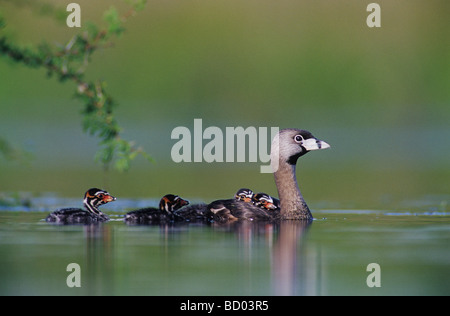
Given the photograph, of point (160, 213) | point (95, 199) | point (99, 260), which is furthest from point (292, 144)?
point (99, 260)

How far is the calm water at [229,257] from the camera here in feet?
29.4

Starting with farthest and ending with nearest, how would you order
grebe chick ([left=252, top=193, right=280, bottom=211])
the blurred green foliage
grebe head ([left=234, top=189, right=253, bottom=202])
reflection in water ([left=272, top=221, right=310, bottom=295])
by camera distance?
grebe head ([left=234, top=189, right=253, bottom=202]) < grebe chick ([left=252, top=193, right=280, bottom=211]) < the blurred green foliage < reflection in water ([left=272, top=221, right=310, bottom=295])

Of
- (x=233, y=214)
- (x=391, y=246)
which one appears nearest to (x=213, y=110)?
(x=233, y=214)

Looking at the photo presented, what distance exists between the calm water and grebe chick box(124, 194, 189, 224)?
204mm

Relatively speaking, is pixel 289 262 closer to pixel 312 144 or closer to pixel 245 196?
pixel 312 144

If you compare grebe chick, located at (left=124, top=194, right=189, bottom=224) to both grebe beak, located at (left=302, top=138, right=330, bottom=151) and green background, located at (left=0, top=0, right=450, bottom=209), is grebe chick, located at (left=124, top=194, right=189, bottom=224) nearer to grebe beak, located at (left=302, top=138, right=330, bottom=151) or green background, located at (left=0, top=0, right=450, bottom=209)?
grebe beak, located at (left=302, top=138, right=330, bottom=151)

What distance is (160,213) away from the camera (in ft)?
44.4

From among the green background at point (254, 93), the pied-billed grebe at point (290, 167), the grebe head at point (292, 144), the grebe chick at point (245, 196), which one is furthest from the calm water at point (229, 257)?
the green background at point (254, 93)

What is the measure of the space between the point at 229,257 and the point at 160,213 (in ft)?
10.8

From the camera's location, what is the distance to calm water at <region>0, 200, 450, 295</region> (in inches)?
353

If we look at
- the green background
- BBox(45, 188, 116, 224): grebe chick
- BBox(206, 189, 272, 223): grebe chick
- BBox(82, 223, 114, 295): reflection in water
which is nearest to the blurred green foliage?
BBox(82, 223, 114, 295): reflection in water

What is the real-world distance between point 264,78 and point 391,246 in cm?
3545
